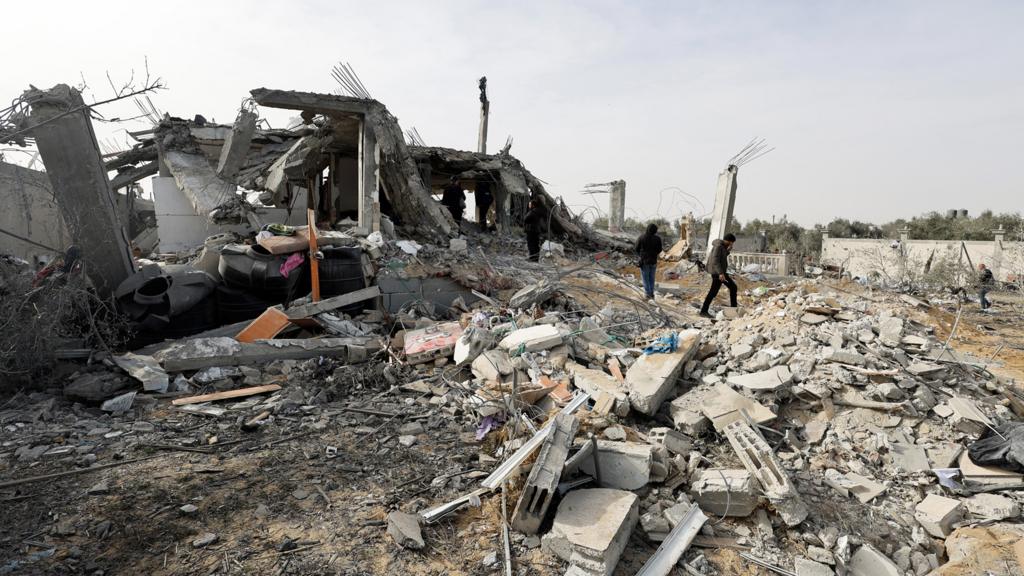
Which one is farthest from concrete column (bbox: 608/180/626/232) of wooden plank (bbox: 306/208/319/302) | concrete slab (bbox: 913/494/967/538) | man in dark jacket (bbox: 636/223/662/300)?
concrete slab (bbox: 913/494/967/538)

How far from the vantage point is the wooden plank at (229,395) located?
4789mm

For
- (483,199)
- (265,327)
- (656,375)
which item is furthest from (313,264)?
(483,199)

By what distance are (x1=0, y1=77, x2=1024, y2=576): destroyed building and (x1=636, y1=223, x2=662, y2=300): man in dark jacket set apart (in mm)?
1229

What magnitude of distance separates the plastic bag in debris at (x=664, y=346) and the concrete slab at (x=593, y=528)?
2175mm

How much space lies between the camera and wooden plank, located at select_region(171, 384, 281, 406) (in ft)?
15.7

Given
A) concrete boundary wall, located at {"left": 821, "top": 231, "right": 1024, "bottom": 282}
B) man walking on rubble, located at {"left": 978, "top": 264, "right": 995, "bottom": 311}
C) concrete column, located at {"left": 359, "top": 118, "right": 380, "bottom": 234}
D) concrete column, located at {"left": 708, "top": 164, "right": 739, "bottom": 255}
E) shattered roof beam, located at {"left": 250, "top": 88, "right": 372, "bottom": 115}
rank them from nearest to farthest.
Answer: shattered roof beam, located at {"left": 250, "top": 88, "right": 372, "bottom": 115} → concrete column, located at {"left": 359, "top": 118, "right": 380, "bottom": 234} → man walking on rubble, located at {"left": 978, "top": 264, "right": 995, "bottom": 311} → concrete column, located at {"left": 708, "top": 164, "right": 739, "bottom": 255} → concrete boundary wall, located at {"left": 821, "top": 231, "right": 1024, "bottom": 282}

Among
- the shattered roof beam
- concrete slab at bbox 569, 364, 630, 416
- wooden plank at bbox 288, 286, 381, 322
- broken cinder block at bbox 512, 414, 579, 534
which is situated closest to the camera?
broken cinder block at bbox 512, 414, 579, 534

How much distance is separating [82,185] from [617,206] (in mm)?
15755

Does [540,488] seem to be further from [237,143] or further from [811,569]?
[237,143]

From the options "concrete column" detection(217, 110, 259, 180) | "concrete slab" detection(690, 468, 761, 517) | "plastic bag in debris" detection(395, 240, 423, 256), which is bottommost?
"concrete slab" detection(690, 468, 761, 517)

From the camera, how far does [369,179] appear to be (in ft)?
32.5

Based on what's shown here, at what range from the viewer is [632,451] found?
3426mm

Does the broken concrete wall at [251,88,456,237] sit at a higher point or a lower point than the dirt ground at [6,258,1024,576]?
higher

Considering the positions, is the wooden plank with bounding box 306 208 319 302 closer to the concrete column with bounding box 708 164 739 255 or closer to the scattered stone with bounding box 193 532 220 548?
the scattered stone with bounding box 193 532 220 548
